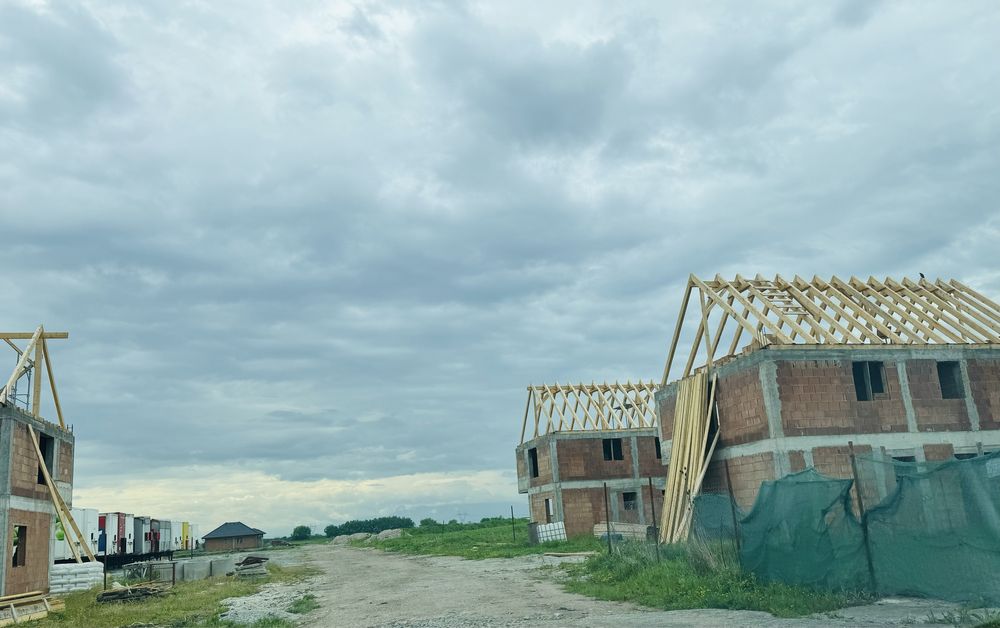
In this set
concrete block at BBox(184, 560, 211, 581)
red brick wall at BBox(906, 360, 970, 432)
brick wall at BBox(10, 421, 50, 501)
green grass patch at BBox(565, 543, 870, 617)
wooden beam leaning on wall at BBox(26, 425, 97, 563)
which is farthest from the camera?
concrete block at BBox(184, 560, 211, 581)

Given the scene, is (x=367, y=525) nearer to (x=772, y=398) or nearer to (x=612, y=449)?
(x=612, y=449)

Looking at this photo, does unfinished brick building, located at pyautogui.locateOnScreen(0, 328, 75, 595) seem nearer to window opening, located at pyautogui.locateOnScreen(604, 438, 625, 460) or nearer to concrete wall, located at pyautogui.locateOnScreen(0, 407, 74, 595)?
concrete wall, located at pyautogui.locateOnScreen(0, 407, 74, 595)

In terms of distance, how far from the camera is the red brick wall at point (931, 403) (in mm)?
22297

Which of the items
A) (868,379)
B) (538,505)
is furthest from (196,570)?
(868,379)

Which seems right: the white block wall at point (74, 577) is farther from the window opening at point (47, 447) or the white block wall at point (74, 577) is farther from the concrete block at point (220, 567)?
the concrete block at point (220, 567)

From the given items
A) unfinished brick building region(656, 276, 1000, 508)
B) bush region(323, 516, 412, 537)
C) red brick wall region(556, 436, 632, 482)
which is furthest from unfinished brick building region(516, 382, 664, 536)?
bush region(323, 516, 412, 537)

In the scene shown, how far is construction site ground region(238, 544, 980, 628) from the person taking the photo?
457 inches

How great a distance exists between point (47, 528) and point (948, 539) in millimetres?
25210

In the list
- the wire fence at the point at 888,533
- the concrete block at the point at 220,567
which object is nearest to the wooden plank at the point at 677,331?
the wire fence at the point at 888,533

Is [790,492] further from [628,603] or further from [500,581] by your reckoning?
[500,581]

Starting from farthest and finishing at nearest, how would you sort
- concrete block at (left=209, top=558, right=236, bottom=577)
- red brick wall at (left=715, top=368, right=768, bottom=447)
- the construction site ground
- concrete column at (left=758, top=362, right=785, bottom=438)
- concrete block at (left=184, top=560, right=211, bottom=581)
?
concrete block at (left=209, top=558, right=236, bottom=577), concrete block at (left=184, top=560, right=211, bottom=581), red brick wall at (left=715, top=368, right=768, bottom=447), concrete column at (left=758, top=362, right=785, bottom=438), the construction site ground

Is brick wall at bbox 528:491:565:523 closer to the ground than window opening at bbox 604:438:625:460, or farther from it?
closer to the ground

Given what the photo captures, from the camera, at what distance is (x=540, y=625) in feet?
43.0

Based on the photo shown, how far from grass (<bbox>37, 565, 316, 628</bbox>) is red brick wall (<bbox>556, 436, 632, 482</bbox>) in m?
18.2
